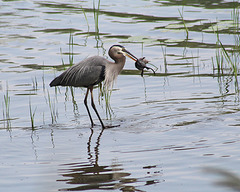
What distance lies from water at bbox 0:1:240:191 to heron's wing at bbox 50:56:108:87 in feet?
1.79

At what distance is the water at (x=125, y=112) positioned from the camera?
161 inches

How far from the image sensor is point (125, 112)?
265 inches

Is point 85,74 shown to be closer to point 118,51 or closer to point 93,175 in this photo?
point 118,51

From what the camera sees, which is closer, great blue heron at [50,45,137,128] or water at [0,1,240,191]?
water at [0,1,240,191]

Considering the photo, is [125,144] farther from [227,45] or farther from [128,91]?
[227,45]

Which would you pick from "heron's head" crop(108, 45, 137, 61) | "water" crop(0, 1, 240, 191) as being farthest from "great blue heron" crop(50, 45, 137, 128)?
"water" crop(0, 1, 240, 191)

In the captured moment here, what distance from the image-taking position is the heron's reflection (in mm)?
3776

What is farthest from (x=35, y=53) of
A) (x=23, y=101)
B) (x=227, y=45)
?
(x=227, y=45)

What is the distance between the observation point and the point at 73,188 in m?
3.74

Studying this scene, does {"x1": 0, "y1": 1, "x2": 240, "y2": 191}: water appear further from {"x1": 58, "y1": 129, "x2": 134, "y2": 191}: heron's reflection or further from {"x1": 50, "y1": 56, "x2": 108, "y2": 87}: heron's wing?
{"x1": 50, "y1": 56, "x2": 108, "y2": 87}: heron's wing

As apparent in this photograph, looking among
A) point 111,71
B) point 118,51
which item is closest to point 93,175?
point 111,71

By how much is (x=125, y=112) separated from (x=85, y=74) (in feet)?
2.80

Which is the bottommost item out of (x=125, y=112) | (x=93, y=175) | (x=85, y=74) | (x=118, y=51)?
(x=93, y=175)

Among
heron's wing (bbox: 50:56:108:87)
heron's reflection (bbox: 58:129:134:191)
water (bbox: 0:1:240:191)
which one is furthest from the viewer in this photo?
heron's wing (bbox: 50:56:108:87)
